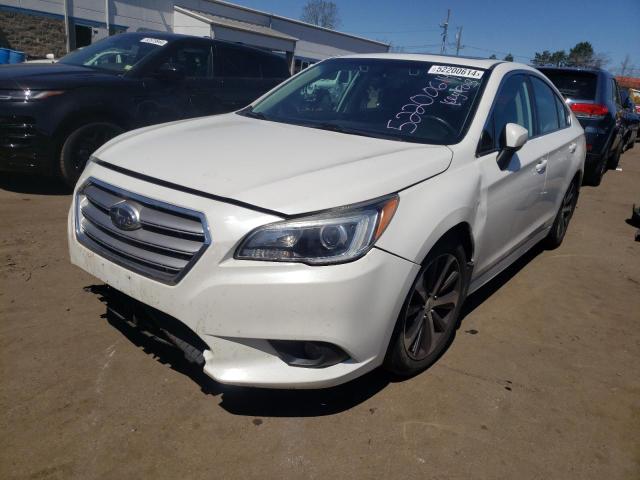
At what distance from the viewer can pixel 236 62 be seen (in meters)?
6.63

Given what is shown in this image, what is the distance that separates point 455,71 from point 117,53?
167 inches

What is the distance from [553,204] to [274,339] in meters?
3.17

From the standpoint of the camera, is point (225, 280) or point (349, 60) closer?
point (225, 280)

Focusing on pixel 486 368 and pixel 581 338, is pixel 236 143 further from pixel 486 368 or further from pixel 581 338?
pixel 581 338

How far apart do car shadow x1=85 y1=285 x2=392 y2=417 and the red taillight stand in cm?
659

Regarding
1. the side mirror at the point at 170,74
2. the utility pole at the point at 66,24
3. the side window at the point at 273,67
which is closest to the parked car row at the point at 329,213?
the side mirror at the point at 170,74

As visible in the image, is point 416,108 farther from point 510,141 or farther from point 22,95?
point 22,95

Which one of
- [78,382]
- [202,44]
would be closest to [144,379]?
[78,382]

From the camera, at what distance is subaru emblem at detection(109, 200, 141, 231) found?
2242 millimetres

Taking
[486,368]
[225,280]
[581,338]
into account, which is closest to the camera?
[225,280]

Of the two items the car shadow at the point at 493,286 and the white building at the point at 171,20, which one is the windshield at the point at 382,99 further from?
the white building at the point at 171,20

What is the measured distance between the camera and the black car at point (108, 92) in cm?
489

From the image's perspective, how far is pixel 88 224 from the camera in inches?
100

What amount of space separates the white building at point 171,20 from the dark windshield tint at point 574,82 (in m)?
18.0
